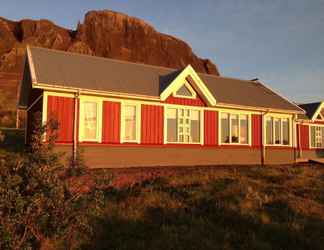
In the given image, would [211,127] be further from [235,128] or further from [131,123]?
[131,123]

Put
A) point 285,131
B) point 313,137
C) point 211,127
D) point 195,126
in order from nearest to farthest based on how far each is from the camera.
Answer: point 195,126 < point 211,127 < point 285,131 < point 313,137

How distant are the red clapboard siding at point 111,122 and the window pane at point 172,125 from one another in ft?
8.99

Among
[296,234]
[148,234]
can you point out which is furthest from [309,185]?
[148,234]

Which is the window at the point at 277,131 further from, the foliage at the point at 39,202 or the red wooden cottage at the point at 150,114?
the foliage at the point at 39,202

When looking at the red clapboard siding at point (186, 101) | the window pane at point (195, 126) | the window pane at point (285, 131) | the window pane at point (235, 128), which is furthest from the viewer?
the window pane at point (285, 131)

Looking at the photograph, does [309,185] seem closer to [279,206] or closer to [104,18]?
[279,206]

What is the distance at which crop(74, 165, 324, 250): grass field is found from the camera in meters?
7.34

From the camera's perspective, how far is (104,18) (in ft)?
423

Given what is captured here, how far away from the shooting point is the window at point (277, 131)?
21.1 metres

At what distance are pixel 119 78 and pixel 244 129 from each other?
7.76 metres

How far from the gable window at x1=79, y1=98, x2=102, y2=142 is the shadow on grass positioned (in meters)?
6.36

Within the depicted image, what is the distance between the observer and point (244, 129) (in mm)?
20125

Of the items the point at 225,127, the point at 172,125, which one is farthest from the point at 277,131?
the point at 172,125

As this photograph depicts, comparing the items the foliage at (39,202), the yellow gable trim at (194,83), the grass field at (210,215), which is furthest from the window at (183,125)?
the foliage at (39,202)
